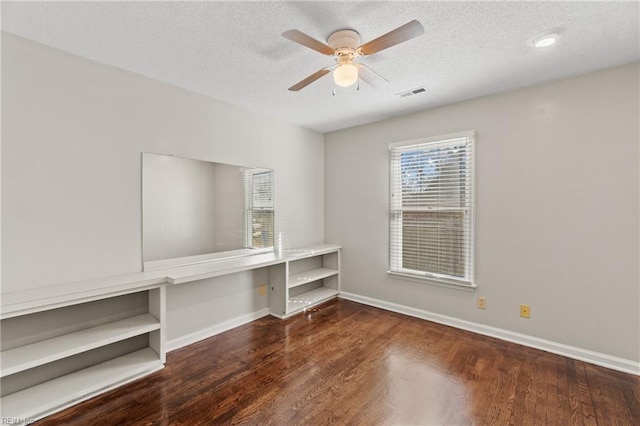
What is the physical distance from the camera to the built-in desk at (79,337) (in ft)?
5.95

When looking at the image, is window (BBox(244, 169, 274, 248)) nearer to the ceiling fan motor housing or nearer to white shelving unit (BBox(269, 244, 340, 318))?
white shelving unit (BBox(269, 244, 340, 318))

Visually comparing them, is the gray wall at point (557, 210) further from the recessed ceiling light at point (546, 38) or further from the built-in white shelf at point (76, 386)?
the built-in white shelf at point (76, 386)

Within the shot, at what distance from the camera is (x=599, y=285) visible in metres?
2.46

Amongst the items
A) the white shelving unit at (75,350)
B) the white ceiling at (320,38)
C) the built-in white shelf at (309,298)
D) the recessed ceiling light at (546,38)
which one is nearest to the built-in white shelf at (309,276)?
the built-in white shelf at (309,298)

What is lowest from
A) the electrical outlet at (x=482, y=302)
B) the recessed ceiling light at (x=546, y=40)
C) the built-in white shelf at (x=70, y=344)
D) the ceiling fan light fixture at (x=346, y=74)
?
the electrical outlet at (x=482, y=302)

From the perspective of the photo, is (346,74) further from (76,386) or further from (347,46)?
(76,386)

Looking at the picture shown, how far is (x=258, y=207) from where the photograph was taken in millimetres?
3516

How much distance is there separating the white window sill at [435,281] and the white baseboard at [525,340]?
35 centimetres

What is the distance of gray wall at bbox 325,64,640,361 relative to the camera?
236 cm

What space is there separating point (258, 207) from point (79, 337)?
6.52ft

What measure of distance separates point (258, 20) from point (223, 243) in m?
2.16

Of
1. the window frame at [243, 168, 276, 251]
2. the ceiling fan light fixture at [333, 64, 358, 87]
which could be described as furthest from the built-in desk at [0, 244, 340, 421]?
the ceiling fan light fixture at [333, 64, 358, 87]

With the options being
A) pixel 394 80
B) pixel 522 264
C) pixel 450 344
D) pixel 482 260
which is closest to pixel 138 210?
pixel 394 80

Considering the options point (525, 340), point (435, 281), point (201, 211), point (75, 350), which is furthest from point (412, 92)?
point (75, 350)
